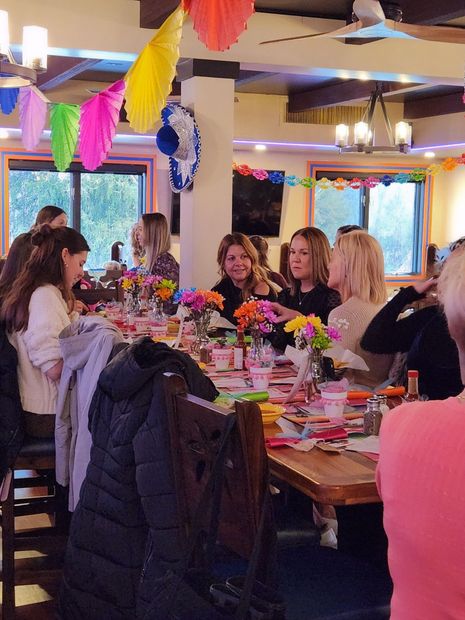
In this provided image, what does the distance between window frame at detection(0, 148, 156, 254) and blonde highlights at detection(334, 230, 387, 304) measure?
7.30 meters

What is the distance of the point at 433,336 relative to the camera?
3.09 metres

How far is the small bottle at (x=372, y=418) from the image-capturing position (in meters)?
2.51

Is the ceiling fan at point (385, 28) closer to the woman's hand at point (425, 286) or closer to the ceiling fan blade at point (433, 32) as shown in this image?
the ceiling fan blade at point (433, 32)

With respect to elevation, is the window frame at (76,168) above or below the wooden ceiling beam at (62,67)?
below

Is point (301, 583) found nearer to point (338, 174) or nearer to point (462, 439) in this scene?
point (462, 439)

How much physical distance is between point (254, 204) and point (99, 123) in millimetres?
4967

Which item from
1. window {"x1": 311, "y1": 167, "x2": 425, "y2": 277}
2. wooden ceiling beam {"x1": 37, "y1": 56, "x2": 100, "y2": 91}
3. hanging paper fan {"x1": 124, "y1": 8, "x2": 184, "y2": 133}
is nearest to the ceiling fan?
A: hanging paper fan {"x1": 124, "y1": 8, "x2": 184, "y2": 133}

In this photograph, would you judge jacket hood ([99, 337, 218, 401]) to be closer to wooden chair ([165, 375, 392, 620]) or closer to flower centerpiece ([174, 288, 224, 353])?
wooden chair ([165, 375, 392, 620])

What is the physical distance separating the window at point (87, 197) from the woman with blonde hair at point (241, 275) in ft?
18.6

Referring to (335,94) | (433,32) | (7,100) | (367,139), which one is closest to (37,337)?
(433,32)

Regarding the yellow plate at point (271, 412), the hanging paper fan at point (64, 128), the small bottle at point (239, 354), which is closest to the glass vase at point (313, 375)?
the yellow plate at point (271, 412)

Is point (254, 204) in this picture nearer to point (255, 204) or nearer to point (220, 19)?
point (255, 204)

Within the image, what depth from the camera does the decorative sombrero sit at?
20.1ft

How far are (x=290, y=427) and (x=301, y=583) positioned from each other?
562 millimetres
